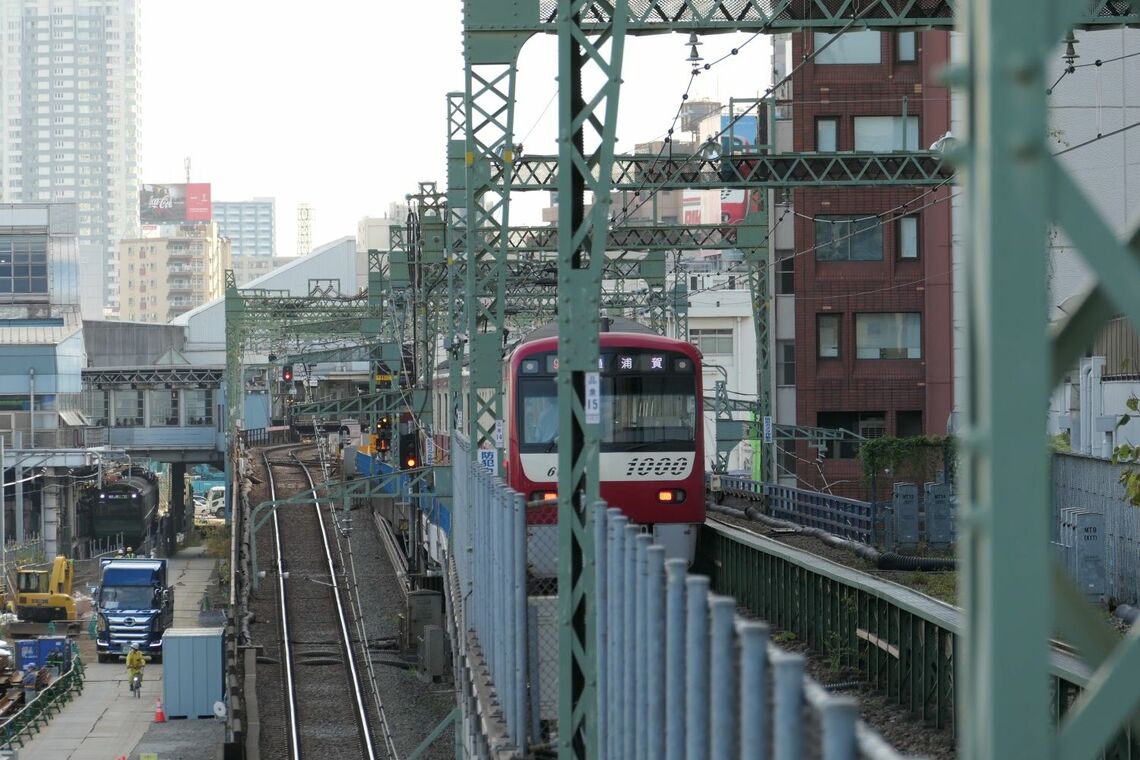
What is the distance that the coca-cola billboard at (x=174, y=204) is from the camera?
185625mm

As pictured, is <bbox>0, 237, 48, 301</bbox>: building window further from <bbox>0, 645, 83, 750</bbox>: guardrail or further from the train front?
the train front

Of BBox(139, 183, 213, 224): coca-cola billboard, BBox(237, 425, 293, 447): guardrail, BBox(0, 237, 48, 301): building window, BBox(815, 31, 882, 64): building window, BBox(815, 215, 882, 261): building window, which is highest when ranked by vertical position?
BBox(139, 183, 213, 224): coca-cola billboard

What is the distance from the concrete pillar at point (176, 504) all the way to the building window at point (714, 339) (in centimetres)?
2513

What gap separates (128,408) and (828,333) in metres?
49.1

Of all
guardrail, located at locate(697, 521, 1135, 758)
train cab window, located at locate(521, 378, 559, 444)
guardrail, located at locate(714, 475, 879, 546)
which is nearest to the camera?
guardrail, located at locate(697, 521, 1135, 758)

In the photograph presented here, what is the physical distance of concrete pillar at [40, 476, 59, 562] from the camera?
56506 mm

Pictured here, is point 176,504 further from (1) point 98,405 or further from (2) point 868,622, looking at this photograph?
(2) point 868,622

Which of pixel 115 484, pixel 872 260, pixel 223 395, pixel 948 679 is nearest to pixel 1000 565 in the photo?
pixel 948 679

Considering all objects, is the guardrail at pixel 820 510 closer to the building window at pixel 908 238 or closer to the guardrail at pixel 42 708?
the guardrail at pixel 42 708

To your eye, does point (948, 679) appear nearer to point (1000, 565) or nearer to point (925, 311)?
point (1000, 565)

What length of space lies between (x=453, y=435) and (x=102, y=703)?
52.2ft

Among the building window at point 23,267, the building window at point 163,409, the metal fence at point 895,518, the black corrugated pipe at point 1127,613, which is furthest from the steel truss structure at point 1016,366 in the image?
the building window at point 163,409

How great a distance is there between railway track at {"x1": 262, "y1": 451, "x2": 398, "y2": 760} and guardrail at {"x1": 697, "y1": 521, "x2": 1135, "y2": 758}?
21.1ft

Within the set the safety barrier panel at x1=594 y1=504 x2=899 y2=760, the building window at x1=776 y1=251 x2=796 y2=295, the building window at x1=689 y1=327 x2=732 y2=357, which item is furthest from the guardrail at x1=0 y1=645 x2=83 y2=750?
the building window at x1=689 y1=327 x2=732 y2=357
